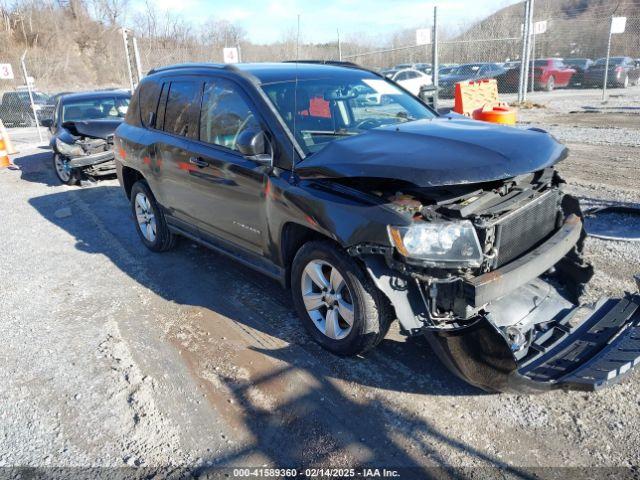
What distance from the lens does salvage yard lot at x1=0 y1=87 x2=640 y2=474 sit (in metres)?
2.67

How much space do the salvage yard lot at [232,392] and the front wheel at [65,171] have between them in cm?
488

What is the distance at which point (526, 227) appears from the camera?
3.13 m

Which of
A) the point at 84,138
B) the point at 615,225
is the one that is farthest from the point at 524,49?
the point at 84,138

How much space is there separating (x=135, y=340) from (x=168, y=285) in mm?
1020

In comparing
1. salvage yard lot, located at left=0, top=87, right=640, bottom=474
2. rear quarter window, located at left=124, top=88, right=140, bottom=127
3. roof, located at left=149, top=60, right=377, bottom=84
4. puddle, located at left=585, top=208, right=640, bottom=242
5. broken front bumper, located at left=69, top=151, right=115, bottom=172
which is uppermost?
roof, located at left=149, top=60, right=377, bottom=84

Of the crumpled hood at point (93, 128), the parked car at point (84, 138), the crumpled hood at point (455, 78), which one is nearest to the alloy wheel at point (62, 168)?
the parked car at point (84, 138)

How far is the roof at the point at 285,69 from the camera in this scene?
4023mm

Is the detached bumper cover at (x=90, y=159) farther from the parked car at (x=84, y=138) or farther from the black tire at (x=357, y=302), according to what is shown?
the black tire at (x=357, y=302)

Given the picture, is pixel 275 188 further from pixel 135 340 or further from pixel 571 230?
pixel 571 230

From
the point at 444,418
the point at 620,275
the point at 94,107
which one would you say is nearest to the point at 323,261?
the point at 444,418

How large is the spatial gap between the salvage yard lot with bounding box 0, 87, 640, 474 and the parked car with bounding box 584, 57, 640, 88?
21.3 m

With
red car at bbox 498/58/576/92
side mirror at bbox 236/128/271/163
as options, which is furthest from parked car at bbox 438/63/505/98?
side mirror at bbox 236/128/271/163

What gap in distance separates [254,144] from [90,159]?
7112 millimetres

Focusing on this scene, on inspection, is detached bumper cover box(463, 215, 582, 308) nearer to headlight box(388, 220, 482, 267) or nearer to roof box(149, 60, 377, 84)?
headlight box(388, 220, 482, 267)
